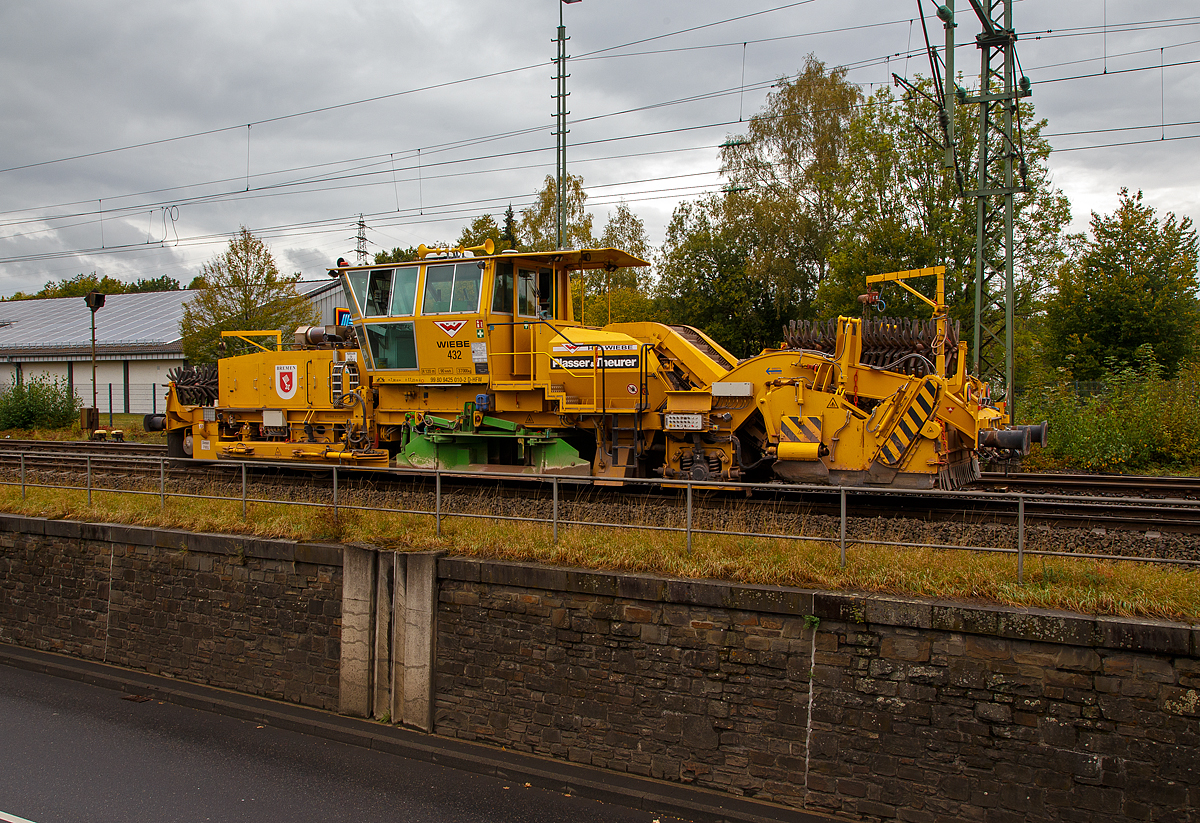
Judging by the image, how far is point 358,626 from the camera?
8305mm

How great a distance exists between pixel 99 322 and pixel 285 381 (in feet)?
124

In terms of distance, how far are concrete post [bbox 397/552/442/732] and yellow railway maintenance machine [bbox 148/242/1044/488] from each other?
3.26 meters

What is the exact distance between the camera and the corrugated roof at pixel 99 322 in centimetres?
3828

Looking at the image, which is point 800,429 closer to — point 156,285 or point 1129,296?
point 1129,296

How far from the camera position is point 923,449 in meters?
9.59

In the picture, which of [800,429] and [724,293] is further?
[724,293]

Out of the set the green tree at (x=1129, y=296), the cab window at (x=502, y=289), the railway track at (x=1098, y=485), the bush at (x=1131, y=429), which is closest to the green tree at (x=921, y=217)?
the green tree at (x=1129, y=296)

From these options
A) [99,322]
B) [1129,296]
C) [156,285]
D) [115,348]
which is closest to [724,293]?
[1129,296]

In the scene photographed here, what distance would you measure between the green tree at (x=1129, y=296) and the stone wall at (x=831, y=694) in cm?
2039

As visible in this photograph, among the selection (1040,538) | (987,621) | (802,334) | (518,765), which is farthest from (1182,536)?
(518,765)

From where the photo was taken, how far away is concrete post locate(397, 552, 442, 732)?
7984 mm

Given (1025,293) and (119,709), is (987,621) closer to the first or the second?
(119,709)

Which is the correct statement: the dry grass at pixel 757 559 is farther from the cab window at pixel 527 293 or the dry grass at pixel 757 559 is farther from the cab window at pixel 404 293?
the cab window at pixel 527 293

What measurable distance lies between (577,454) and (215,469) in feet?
23.2
